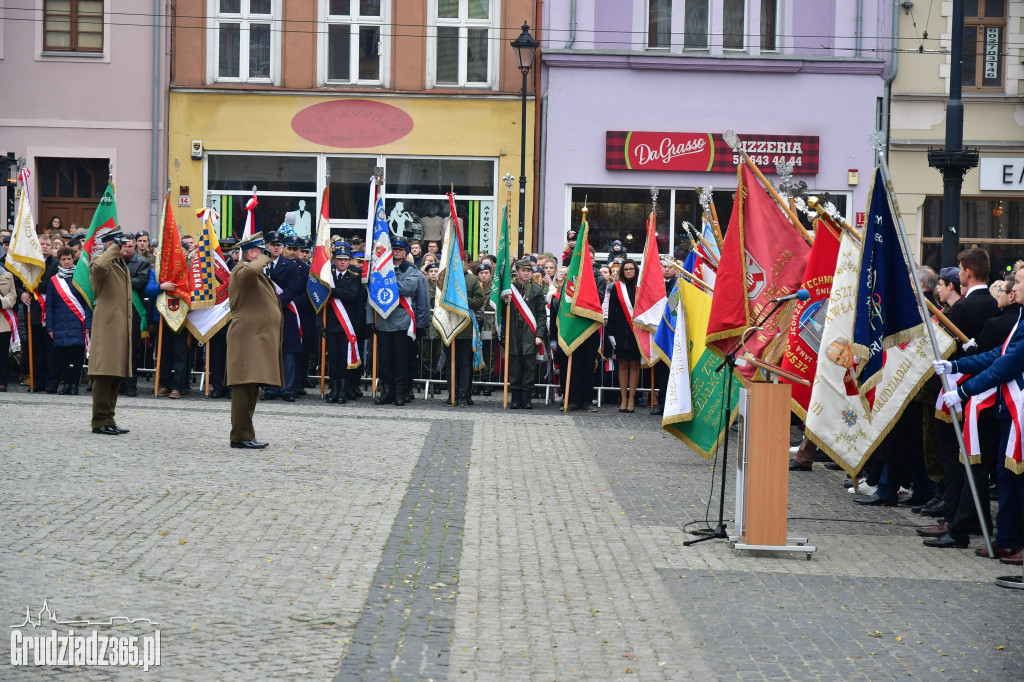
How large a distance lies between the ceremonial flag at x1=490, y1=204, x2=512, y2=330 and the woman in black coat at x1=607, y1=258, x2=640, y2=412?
1547mm

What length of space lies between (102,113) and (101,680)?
21970 mm

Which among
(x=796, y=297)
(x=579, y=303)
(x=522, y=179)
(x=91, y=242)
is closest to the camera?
(x=796, y=297)

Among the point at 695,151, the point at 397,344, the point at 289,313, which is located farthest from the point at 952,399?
the point at 695,151

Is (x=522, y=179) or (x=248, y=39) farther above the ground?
(x=248, y=39)

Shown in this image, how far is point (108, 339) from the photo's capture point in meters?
13.3

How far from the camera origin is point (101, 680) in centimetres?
553

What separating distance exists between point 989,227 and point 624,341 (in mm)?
11693

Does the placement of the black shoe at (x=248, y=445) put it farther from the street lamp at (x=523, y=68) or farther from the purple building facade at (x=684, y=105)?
the purple building facade at (x=684, y=105)

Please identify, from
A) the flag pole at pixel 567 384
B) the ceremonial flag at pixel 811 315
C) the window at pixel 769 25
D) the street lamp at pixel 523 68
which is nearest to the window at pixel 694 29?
the window at pixel 769 25

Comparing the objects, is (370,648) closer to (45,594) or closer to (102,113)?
(45,594)

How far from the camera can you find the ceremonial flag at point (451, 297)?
1800cm

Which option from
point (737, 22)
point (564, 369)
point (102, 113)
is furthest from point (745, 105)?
point (102, 113)

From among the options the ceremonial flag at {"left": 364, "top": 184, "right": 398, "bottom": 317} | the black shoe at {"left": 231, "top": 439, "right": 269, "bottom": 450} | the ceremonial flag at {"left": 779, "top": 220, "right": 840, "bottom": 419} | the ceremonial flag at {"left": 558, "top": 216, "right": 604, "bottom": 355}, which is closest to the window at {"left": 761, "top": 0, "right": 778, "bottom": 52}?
the ceremonial flag at {"left": 558, "top": 216, "right": 604, "bottom": 355}

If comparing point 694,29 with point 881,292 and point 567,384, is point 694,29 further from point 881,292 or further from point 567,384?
point 881,292
